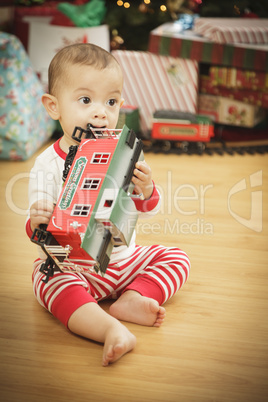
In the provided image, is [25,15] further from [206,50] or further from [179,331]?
[179,331]

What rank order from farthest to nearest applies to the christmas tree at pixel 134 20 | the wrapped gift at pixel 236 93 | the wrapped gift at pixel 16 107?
the christmas tree at pixel 134 20
the wrapped gift at pixel 236 93
the wrapped gift at pixel 16 107

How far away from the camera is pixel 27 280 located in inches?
50.2

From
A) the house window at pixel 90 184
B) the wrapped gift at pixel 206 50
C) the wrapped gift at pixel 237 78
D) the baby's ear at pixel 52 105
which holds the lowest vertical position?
the wrapped gift at pixel 237 78

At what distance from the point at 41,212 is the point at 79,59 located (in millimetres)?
314

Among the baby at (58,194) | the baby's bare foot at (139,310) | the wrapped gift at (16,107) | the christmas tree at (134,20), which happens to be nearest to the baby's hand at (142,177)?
the baby at (58,194)

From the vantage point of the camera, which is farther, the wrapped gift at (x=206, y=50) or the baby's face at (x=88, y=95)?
the wrapped gift at (x=206, y=50)

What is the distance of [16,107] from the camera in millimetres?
2113

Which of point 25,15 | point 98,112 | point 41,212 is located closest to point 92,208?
point 41,212

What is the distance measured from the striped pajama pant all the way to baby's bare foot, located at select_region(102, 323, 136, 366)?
103mm

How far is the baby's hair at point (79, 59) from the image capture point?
1071mm

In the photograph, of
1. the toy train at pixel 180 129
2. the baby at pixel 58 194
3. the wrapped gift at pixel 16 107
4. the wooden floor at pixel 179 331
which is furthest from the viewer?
the toy train at pixel 180 129

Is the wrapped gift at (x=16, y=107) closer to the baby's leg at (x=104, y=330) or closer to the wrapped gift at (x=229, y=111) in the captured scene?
the wrapped gift at (x=229, y=111)

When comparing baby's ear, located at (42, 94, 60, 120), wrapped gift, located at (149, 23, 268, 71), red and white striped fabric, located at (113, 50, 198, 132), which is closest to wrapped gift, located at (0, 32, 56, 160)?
red and white striped fabric, located at (113, 50, 198, 132)

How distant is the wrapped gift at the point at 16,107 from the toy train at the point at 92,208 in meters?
1.15
